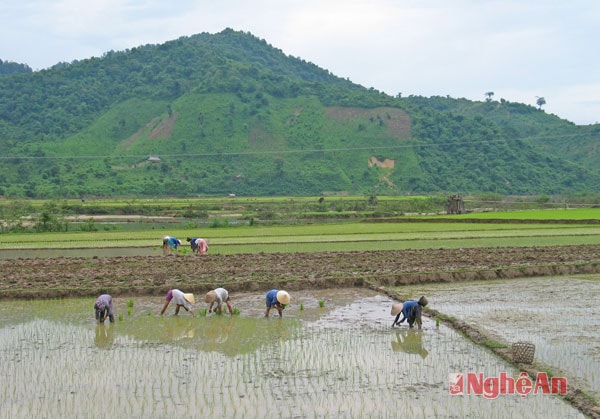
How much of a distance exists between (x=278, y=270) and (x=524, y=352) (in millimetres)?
10060

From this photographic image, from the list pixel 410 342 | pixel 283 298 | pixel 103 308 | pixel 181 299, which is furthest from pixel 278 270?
pixel 410 342

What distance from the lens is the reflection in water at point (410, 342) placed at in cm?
1077

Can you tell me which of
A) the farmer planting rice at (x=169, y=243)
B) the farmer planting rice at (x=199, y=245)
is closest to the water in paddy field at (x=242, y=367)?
the farmer planting rice at (x=199, y=245)

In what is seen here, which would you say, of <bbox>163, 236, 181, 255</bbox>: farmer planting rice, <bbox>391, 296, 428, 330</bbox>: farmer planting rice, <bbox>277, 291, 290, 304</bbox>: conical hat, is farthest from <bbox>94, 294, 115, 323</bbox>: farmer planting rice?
<bbox>163, 236, 181, 255</bbox>: farmer planting rice

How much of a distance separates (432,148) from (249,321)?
86.2 m

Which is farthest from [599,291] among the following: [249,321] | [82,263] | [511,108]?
[511,108]

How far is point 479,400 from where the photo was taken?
27.7 ft

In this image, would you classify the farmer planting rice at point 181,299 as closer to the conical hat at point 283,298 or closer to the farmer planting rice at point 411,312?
the conical hat at point 283,298

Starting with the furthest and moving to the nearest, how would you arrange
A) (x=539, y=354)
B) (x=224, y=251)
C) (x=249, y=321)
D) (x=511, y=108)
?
(x=511, y=108) → (x=224, y=251) → (x=249, y=321) → (x=539, y=354)

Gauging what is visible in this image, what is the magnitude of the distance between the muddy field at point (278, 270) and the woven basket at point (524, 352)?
24.1ft

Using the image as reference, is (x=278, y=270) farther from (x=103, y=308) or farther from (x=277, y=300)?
(x=103, y=308)

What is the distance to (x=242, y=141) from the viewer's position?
94.4 meters

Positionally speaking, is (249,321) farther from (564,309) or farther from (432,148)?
(432,148)

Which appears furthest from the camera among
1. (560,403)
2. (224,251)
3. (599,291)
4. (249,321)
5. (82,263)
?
(224,251)
